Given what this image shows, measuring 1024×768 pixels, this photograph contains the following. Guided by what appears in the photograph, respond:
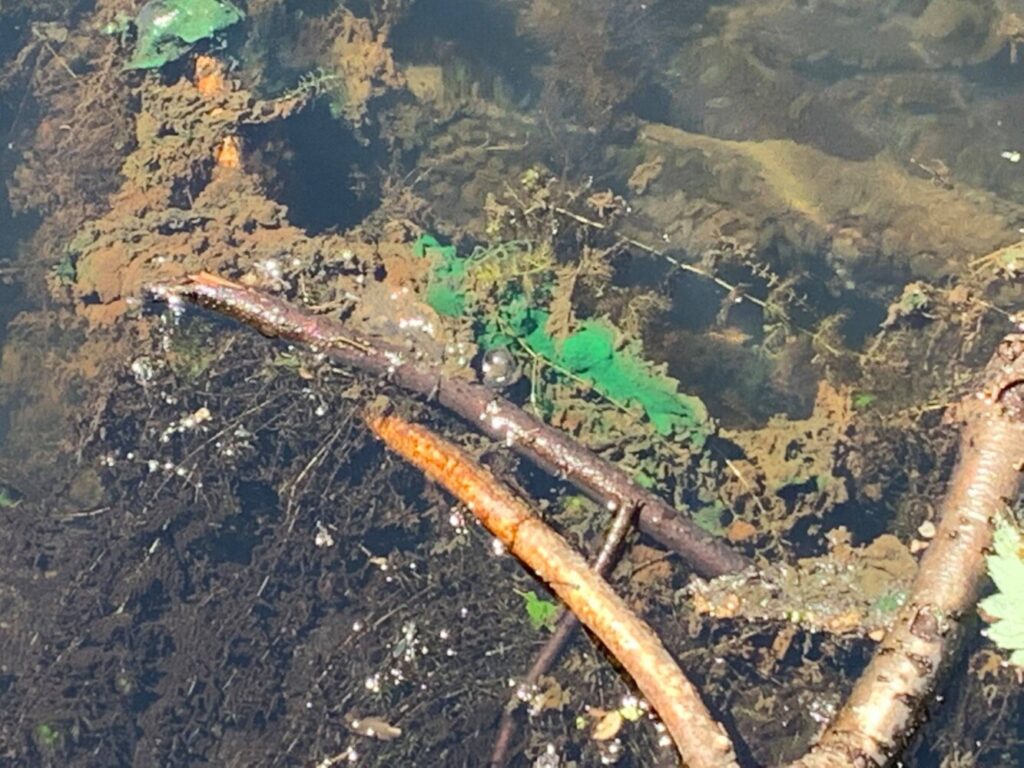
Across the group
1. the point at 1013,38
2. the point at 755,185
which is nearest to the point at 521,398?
the point at 755,185

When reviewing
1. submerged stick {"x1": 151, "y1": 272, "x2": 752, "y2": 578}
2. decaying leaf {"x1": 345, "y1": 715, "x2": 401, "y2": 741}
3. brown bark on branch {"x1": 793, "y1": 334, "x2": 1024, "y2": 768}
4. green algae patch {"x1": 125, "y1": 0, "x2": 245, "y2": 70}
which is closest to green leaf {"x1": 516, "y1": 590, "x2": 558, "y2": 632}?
submerged stick {"x1": 151, "y1": 272, "x2": 752, "y2": 578}

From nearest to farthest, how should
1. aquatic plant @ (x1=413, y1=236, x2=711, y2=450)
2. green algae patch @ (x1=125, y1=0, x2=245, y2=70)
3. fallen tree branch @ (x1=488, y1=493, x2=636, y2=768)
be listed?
fallen tree branch @ (x1=488, y1=493, x2=636, y2=768) < aquatic plant @ (x1=413, y1=236, x2=711, y2=450) < green algae patch @ (x1=125, y1=0, x2=245, y2=70)

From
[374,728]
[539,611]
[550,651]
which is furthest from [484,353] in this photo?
[374,728]

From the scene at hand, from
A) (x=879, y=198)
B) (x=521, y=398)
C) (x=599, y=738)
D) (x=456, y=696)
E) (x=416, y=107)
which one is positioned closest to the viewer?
(x=599, y=738)

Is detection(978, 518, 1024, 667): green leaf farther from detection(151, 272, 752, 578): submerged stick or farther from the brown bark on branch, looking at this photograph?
detection(151, 272, 752, 578): submerged stick

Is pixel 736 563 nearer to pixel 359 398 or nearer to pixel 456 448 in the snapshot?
pixel 456 448

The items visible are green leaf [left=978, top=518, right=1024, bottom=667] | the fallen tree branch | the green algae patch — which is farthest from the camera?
the green algae patch

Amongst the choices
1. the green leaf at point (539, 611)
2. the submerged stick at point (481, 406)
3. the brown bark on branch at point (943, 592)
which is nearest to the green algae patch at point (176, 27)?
the submerged stick at point (481, 406)
